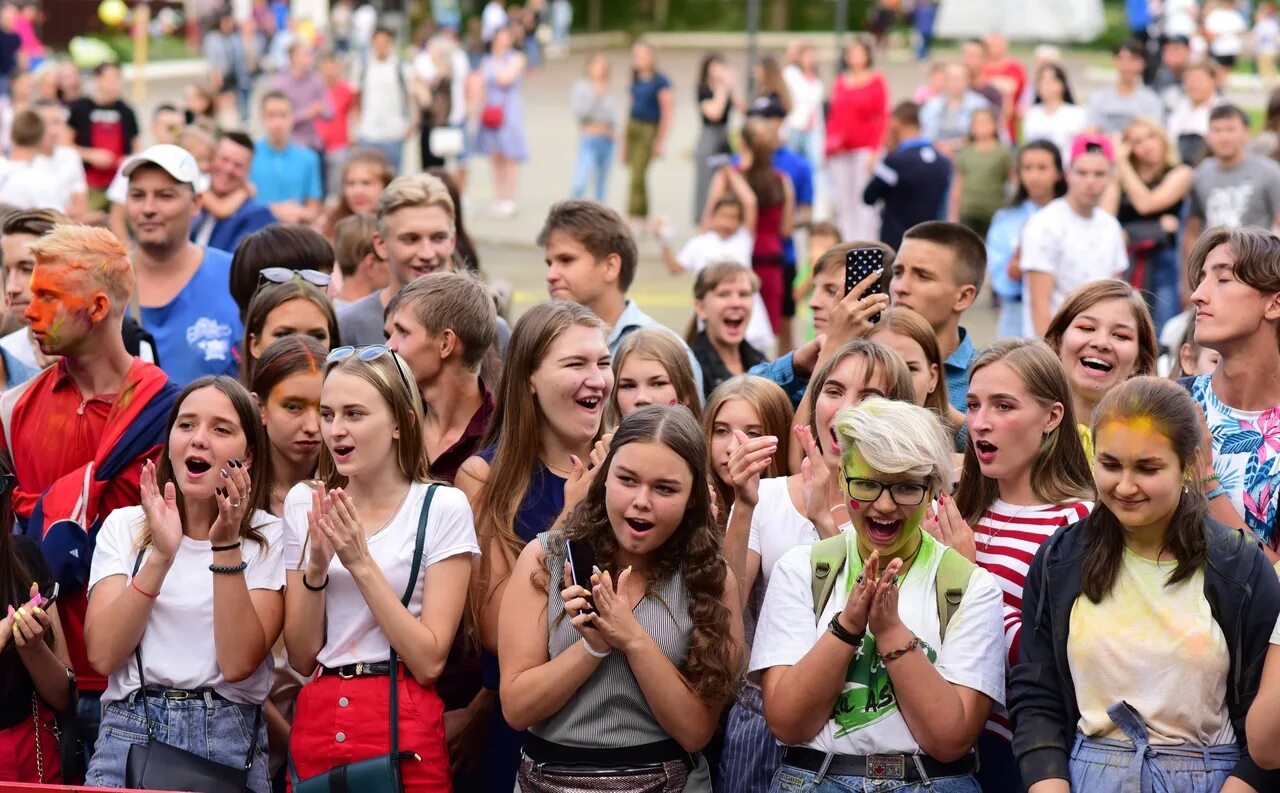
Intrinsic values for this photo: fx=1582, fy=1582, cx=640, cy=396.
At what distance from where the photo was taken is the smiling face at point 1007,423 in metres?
4.47

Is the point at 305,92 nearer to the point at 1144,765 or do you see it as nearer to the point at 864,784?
the point at 864,784

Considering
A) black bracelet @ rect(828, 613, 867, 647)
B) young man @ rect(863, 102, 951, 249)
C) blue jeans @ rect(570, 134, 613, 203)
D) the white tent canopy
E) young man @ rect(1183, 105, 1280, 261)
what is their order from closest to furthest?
1. black bracelet @ rect(828, 613, 867, 647)
2. young man @ rect(1183, 105, 1280, 261)
3. young man @ rect(863, 102, 951, 249)
4. the white tent canopy
5. blue jeans @ rect(570, 134, 613, 203)

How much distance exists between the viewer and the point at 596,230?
6.32m

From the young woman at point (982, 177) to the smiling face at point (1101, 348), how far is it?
880cm

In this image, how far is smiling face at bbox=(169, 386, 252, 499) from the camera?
457 centimetres

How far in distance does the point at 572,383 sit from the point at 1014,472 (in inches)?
52.9

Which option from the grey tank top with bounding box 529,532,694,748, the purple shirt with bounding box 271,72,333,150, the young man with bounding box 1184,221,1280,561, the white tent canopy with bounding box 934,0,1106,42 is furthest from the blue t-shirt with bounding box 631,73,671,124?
the grey tank top with bounding box 529,532,694,748

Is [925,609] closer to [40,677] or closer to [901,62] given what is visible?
[40,677]

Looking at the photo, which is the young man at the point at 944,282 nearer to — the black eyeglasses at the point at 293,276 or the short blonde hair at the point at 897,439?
the short blonde hair at the point at 897,439

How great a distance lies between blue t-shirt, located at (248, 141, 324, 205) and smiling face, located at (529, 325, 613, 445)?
9224 millimetres

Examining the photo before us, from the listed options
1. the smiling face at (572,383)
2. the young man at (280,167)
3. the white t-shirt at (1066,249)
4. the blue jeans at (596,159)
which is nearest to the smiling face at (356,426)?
the smiling face at (572,383)

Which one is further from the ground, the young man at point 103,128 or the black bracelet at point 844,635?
the young man at point 103,128

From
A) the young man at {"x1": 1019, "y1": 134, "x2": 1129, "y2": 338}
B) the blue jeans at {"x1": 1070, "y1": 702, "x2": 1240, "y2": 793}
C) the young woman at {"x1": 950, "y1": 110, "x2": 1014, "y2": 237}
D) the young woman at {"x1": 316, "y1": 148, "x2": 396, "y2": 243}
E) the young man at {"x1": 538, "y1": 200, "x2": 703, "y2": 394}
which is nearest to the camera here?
the blue jeans at {"x1": 1070, "y1": 702, "x2": 1240, "y2": 793}

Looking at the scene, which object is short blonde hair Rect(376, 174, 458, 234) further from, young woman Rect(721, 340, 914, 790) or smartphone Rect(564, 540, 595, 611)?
smartphone Rect(564, 540, 595, 611)
